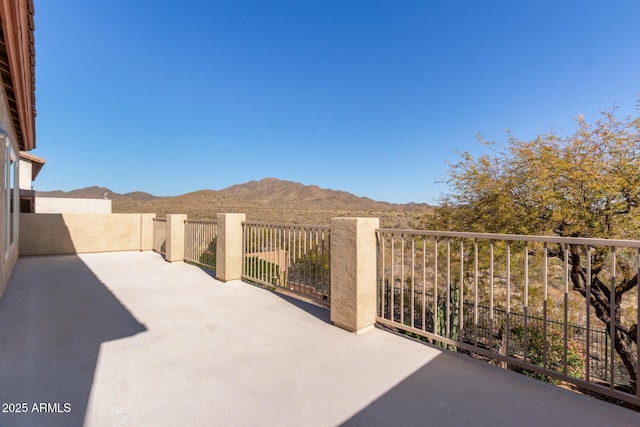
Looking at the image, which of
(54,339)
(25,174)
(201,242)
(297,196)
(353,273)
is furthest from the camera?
(297,196)

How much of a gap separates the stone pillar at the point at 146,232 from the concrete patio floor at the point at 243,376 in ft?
23.4

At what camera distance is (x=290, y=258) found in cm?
459

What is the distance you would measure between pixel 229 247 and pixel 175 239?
327 cm

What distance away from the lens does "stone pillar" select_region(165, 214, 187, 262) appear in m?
8.05

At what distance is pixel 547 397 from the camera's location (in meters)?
2.12

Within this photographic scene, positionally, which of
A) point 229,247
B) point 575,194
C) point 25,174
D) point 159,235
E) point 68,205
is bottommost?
point 159,235

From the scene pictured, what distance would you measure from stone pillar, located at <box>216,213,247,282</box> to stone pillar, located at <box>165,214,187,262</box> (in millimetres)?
2909

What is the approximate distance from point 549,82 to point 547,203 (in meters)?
5.99

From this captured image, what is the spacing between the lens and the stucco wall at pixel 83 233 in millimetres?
9711

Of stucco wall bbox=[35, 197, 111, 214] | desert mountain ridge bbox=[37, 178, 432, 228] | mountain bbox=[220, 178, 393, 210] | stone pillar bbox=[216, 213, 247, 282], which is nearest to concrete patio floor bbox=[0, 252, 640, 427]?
stone pillar bbox=[216, 213, 247, 282]

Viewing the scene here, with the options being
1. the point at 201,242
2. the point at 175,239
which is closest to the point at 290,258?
the point at 201,242

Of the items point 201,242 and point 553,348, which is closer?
point 553,348

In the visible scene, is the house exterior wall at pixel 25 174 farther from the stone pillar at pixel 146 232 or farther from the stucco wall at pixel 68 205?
the stone pillar at pixel 146 232

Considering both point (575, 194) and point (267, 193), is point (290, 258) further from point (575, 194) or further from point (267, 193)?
point (267, 193)
